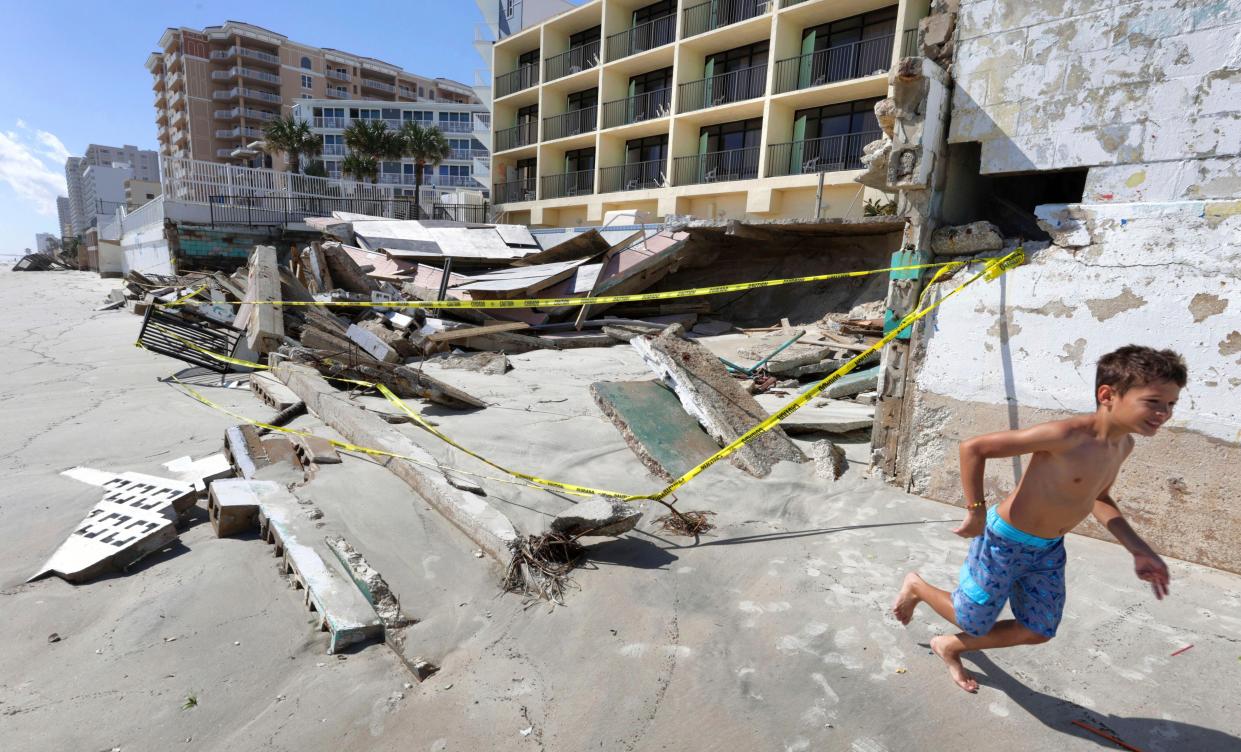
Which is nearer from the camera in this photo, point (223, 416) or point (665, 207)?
point (223, 416)

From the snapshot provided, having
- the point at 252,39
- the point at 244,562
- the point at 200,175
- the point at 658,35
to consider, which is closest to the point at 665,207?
the point at 658,35

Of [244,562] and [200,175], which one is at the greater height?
[200,175]

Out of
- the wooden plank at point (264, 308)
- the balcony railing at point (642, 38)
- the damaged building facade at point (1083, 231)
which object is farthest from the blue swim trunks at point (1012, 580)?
the balcony railing at point (642, 38)

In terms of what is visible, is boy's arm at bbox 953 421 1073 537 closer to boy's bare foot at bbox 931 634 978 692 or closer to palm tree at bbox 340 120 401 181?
boy's bare foot at bbox 931 634 978 692

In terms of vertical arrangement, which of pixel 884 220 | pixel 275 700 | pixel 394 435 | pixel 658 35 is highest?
pixel 658 35

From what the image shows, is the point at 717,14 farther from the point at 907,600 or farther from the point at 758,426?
the point at 907,600

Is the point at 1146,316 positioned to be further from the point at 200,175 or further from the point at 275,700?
the point at 200,175

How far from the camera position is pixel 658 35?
25375 mm

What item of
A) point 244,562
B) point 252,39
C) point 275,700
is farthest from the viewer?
point 252,39

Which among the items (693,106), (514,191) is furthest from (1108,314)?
(514,191)

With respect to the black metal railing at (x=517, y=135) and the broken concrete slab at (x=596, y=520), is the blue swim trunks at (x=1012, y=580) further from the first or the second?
the black metal railing at (x=517, y=135)

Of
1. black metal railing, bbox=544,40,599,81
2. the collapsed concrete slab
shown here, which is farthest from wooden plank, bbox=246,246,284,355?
black metal railing, bbox=544,40,599,81

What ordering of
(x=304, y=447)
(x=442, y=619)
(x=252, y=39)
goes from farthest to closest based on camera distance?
(x=252, y=39) → (x=304, y=447) → (x=442, y=619)

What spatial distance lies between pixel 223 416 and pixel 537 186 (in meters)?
25.4
